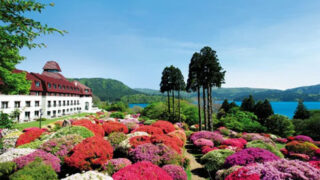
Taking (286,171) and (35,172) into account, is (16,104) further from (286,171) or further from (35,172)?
(286,171)

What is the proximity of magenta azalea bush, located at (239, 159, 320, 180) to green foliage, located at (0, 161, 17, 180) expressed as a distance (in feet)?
33.7

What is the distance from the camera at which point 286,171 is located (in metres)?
5.24

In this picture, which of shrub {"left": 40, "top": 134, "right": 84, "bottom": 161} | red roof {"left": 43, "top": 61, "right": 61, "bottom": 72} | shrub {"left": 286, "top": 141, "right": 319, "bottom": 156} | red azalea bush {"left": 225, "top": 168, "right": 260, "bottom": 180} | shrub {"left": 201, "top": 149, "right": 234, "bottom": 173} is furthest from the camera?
red roof {"left": 43, "top": 61, "right": 61, "bottom": 72}

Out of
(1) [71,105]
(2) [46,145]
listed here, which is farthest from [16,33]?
(1) [71,105]

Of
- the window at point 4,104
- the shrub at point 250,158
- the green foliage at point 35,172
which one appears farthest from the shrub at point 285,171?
the window at point 4,104

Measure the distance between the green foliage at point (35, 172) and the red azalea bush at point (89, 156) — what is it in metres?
1.27

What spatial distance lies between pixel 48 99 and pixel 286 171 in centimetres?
5203

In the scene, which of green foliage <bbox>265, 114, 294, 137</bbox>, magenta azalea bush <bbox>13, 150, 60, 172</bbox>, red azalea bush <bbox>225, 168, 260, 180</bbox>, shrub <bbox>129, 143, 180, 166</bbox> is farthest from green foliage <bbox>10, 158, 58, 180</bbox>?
green foliage <bbox>265, 114, 294, 137</bbox>

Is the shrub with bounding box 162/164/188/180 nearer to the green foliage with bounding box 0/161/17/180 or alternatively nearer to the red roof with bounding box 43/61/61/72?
the green foliage with bounding box 0/161/17/180

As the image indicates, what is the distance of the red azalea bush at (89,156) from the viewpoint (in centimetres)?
808

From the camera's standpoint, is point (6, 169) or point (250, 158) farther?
point (250, 158)

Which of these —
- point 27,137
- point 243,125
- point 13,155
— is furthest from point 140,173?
point 243,125

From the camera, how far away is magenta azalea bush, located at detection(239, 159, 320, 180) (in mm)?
4969

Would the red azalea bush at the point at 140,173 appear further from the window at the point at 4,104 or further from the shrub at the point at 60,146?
the window at the point at 4,104
